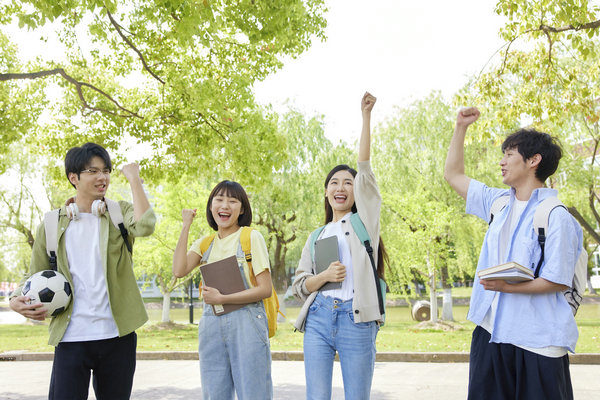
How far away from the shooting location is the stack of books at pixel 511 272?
263 cm

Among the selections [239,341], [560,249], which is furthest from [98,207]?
[560,249]

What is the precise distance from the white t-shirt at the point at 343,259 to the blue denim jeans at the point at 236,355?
492mm

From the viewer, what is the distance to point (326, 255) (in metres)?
3.64

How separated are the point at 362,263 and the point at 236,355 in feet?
3.11

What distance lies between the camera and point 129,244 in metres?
3.35

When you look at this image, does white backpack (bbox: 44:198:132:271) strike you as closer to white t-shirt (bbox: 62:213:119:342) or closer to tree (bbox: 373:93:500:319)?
white t-shirt (bbox: 62:213:119:342)

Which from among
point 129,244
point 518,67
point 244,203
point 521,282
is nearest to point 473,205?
point 521,282

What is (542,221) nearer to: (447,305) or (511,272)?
(511,272)

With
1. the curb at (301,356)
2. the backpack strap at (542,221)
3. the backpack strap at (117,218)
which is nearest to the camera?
the backpack strap at (542,221)

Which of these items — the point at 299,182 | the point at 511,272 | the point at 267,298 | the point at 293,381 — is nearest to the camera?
the point at 511,272

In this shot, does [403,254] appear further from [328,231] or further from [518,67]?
[328,231]

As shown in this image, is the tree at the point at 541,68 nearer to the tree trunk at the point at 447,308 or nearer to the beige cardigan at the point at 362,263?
the beige cardigan at the point at 362,263

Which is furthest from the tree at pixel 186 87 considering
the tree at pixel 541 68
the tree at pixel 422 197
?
the tree at pixel 422 197

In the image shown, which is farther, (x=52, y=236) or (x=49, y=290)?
(x=52, y=236)
